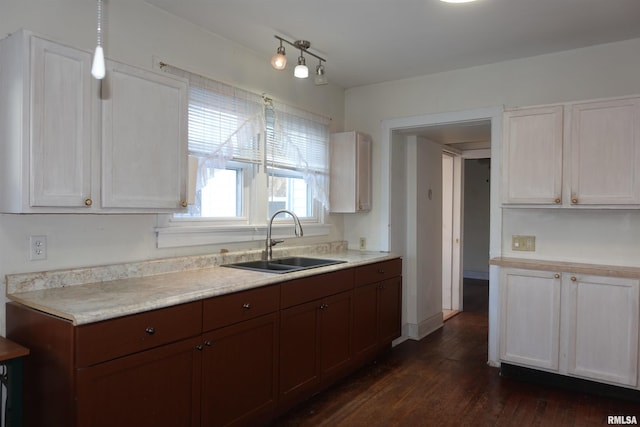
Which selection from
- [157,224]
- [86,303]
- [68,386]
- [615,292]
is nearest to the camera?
[68,386]

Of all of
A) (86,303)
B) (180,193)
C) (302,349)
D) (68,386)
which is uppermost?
(180,193)

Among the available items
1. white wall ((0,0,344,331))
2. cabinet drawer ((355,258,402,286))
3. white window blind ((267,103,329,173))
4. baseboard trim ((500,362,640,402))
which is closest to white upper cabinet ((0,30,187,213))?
white wall ((0,0,344,331))

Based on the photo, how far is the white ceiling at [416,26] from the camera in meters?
2.56

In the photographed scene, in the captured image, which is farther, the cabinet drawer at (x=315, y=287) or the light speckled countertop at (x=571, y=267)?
the light speckled countertop at (x=571, y=267)

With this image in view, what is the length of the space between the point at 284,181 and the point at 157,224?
4.22ft

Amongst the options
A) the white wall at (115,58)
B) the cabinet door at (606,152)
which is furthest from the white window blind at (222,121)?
the cabinet door at (606,152)

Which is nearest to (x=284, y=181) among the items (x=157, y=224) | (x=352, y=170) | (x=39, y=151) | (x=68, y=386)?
(x=352, y=170)

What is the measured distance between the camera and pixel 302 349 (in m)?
2.70

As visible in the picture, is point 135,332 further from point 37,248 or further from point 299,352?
point 299,352

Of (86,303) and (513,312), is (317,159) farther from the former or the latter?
(86,303)

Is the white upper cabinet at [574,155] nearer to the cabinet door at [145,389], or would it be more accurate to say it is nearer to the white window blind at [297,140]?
the white window blind at [297,140]

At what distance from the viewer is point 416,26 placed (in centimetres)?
285

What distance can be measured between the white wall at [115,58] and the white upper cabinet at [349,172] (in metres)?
0.97

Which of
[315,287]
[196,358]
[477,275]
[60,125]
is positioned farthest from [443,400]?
[477,275]
